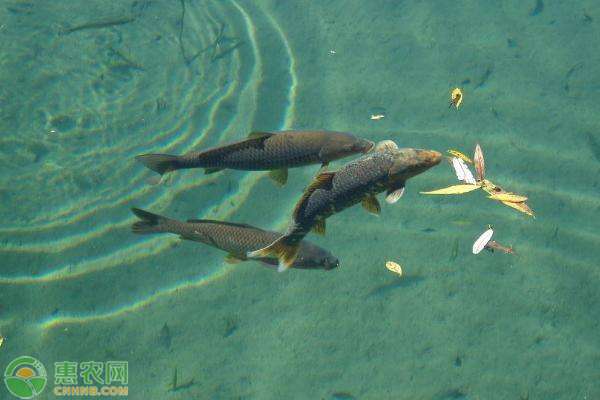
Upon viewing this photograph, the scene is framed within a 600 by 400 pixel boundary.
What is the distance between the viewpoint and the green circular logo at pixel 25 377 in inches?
191

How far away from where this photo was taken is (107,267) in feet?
17.4

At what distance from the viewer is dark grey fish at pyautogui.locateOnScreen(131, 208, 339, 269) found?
140 inches

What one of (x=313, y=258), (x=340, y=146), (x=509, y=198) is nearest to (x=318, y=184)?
(x=340, y=146)

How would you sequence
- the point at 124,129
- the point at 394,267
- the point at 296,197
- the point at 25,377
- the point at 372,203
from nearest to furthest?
the point at 372,203
the point at 25,377
the point at 394,267
the point at 296,197
the point at 124,129

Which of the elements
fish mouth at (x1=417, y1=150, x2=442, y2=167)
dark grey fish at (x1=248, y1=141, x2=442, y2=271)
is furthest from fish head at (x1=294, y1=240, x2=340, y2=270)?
fish mouth at (x1=417, y1=150, x2=442, y2=167)

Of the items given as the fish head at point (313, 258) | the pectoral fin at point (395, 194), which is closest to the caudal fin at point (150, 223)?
the fish head at point (313, 258)

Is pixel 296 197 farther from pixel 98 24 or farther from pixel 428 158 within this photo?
pixel 98 24

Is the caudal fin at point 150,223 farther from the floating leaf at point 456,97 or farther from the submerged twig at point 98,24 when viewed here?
the submerged twig at point 98,24

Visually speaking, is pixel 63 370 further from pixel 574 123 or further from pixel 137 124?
pixel 574 123

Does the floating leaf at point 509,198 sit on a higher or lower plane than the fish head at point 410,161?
lower

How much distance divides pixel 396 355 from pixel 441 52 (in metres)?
4.21

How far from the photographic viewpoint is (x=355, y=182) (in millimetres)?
2805

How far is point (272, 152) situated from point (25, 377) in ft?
12.0

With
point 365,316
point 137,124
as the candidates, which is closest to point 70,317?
point 137,124
